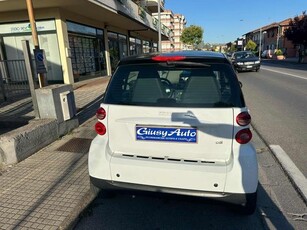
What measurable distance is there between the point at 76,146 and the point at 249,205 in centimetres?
331

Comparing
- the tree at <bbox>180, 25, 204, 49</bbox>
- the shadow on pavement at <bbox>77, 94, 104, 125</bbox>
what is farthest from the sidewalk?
the tree at <bbox>180, 25, 204, 49</bbox>

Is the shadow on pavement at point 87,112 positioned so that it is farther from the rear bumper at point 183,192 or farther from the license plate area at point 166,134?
the license plate area at point 166,134

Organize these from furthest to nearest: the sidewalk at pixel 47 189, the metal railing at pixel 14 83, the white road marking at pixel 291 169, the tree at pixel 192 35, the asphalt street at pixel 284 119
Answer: the tree at pixel 192 35
the metal railing at pixel 14 83
the asphalt street at pixel 284 119
the white road marking at pixel 291 169
the sidewalk at pixel 47 189

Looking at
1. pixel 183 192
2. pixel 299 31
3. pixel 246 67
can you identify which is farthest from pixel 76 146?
pixel 299 31

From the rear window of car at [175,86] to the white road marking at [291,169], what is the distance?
1.67 m

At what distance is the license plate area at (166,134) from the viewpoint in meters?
2.36

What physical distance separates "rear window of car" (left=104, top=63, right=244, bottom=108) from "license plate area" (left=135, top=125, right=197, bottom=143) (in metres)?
0.23

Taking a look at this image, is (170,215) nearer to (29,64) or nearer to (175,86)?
(175,86)

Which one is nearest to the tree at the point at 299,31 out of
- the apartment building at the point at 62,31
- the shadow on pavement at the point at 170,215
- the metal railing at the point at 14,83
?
the apartment building at the point at 62,31

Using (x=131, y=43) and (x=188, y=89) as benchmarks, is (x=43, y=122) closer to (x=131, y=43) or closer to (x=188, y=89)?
(x=188, y=89)

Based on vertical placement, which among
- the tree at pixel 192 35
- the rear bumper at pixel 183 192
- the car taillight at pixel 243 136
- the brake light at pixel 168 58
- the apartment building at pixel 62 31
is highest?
the tree at pixel 192 35

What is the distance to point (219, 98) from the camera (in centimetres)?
243

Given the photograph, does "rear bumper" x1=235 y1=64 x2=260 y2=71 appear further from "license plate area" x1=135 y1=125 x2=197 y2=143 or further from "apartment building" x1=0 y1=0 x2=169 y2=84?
"license plate area" x1=135 y1=125 x2=197 y2=143

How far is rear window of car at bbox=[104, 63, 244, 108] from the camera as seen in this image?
8.00 ft
